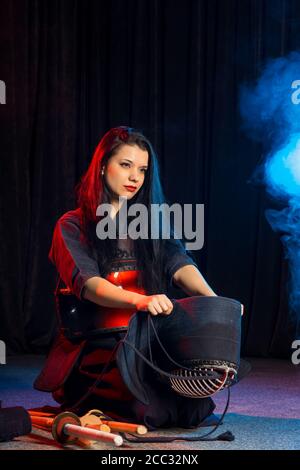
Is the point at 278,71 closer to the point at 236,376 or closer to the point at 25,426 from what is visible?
the point at 236,376

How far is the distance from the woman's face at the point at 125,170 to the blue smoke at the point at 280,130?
5.99 feet

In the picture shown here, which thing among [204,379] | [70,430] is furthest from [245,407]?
[70,430]

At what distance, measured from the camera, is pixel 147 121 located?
4770 millimetres

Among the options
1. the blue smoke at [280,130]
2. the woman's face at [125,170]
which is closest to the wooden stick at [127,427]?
the woman's face at [125,170]

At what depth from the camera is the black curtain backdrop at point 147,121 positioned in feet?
15.0

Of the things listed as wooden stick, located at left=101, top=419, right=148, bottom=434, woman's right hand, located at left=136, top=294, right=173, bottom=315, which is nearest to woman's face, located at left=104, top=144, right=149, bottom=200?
woman's right hand, located at left=136, top=294, right=173, bottom=315

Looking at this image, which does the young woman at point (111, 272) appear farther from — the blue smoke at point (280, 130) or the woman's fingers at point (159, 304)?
the blue smoke at point (280, 130)

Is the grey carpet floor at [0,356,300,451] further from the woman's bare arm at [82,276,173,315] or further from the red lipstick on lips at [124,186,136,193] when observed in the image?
the red lipstick on lips at [124,186,136,193]

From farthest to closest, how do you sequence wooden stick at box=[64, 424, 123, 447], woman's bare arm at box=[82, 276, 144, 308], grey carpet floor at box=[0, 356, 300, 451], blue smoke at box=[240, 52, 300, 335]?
blue smoke at box=[240, 52, 300, 335] → woman's bare arm at box=[82, 276, 144, 308] → grey carpet floor at box=[0, 356, 300, 451] → wooden stick at box=[64, 424, 123, 447]

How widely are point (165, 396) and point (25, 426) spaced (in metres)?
0.47

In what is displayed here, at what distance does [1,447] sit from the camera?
2.11 meters

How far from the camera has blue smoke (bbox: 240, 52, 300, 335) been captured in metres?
4.37

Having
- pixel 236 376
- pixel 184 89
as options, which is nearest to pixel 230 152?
pixel 184 89

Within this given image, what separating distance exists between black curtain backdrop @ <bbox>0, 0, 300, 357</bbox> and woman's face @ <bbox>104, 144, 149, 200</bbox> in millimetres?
1998
